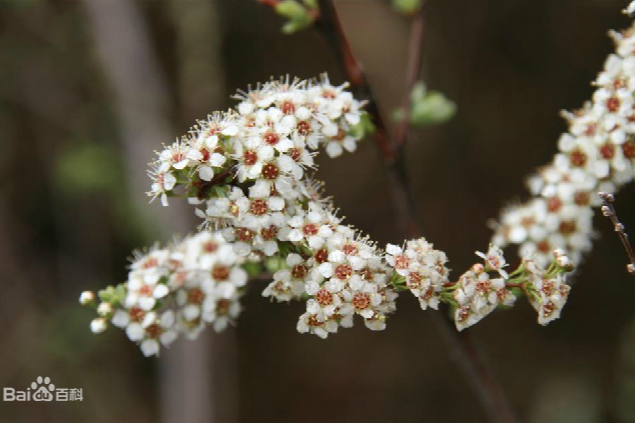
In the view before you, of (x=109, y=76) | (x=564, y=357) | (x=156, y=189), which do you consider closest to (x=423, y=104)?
(x=156, y=189)

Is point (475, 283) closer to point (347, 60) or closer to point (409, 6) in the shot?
point (347, 60)

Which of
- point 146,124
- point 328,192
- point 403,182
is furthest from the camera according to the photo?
point 328,192

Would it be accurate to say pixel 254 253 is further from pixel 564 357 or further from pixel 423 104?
pixel 564 357

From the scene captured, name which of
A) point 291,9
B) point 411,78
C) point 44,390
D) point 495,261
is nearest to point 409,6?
point 411,78

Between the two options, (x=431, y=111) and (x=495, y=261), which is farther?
(x=431, y=111)

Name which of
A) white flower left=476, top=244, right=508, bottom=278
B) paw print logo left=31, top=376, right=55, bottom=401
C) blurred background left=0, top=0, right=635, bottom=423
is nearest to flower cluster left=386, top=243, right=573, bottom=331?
white flower left=476, top=244, right=508, bottom=278

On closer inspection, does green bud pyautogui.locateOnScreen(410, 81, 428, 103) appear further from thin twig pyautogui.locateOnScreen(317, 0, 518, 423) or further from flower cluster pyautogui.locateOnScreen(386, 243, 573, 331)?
flower cluster pyautogui.locateOnScreen(386, 243, 573, 331)

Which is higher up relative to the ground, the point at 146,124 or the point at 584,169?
the point at 146,124
